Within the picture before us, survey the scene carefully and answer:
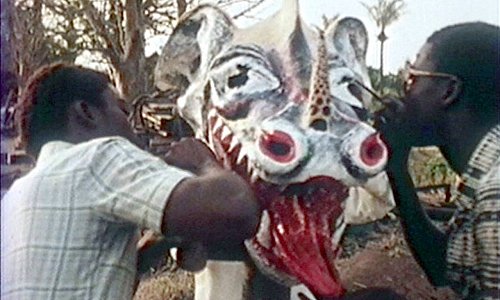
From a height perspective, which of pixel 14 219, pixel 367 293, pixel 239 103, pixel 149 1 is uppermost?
pixel 149 1

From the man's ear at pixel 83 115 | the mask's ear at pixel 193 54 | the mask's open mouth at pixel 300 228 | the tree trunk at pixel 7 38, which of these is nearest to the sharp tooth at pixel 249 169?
the mask's open mouth at pixel 300 228

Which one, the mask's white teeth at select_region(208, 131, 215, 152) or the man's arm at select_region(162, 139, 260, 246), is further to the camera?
the mask's white teeth at select_region(208, 131, 215, 152)

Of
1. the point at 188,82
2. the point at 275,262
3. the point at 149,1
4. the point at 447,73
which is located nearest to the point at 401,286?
the point at 275,262

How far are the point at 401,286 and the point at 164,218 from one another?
370mm

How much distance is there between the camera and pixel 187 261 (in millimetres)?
1522

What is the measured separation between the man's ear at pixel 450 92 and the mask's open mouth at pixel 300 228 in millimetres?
195

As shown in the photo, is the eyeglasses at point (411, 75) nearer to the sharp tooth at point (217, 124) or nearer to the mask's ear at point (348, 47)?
the mask's ear at point (348, 47)

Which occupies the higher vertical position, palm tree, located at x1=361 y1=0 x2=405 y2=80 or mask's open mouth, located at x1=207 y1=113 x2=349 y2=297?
palm tree, located at x1=361 y1=0 x2=405 y2=80

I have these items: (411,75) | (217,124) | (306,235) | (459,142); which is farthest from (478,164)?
(217,124)

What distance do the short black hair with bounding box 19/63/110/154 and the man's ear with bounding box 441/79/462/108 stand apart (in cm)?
46

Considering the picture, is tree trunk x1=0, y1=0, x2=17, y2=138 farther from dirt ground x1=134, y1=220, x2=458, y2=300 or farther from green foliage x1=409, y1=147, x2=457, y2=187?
green foliage x1=409, y1=147, x2=457, y2=187

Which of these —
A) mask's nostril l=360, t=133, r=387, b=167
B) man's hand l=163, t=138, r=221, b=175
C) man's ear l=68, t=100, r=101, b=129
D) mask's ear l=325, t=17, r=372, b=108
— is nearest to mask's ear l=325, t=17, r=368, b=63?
mask's ear l=325, t=17, r=372, b=108

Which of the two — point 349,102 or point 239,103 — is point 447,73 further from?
point 239,103

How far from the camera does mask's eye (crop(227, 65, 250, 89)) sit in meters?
1.52
